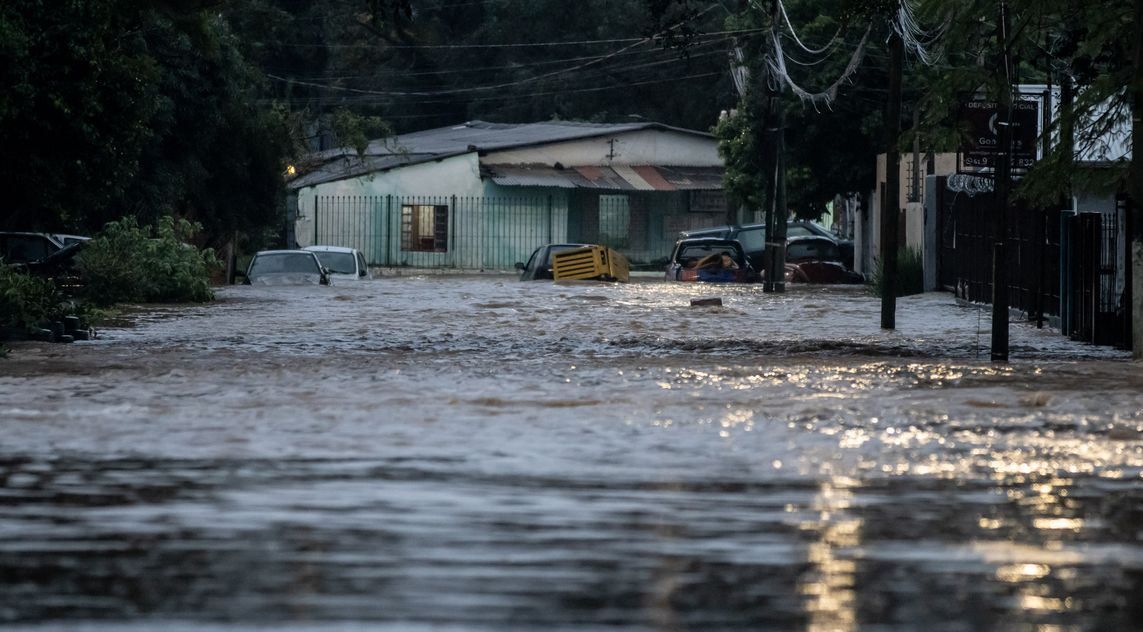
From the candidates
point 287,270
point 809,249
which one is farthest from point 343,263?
point 809,249

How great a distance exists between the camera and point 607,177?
61688 millimetres

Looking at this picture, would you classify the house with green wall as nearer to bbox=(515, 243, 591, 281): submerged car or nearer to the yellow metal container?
bbox=(515, 243, 591, 281): submerged car

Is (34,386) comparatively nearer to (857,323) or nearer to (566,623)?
(566,623)

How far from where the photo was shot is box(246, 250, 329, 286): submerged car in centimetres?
3759

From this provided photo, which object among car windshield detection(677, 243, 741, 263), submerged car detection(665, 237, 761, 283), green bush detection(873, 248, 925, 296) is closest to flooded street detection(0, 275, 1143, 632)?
green bush detection(873, 248, 925, 296)

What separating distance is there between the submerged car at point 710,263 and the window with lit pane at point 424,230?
713 inches

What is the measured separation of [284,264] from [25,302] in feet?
55.8

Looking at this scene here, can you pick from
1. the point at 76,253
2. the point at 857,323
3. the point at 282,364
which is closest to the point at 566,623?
the point at 282,364

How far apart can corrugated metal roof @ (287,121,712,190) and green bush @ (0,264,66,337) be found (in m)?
35.0

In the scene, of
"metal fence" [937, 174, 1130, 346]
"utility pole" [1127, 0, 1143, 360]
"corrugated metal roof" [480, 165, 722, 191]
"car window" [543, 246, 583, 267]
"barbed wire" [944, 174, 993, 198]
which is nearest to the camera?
"utility pole" [1127, 0, 1143, 360]

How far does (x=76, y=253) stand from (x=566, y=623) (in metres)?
27.4

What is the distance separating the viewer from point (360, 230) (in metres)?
62.2

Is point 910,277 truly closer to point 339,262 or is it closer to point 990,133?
point 339,262

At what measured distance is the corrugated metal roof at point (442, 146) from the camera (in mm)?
60375
